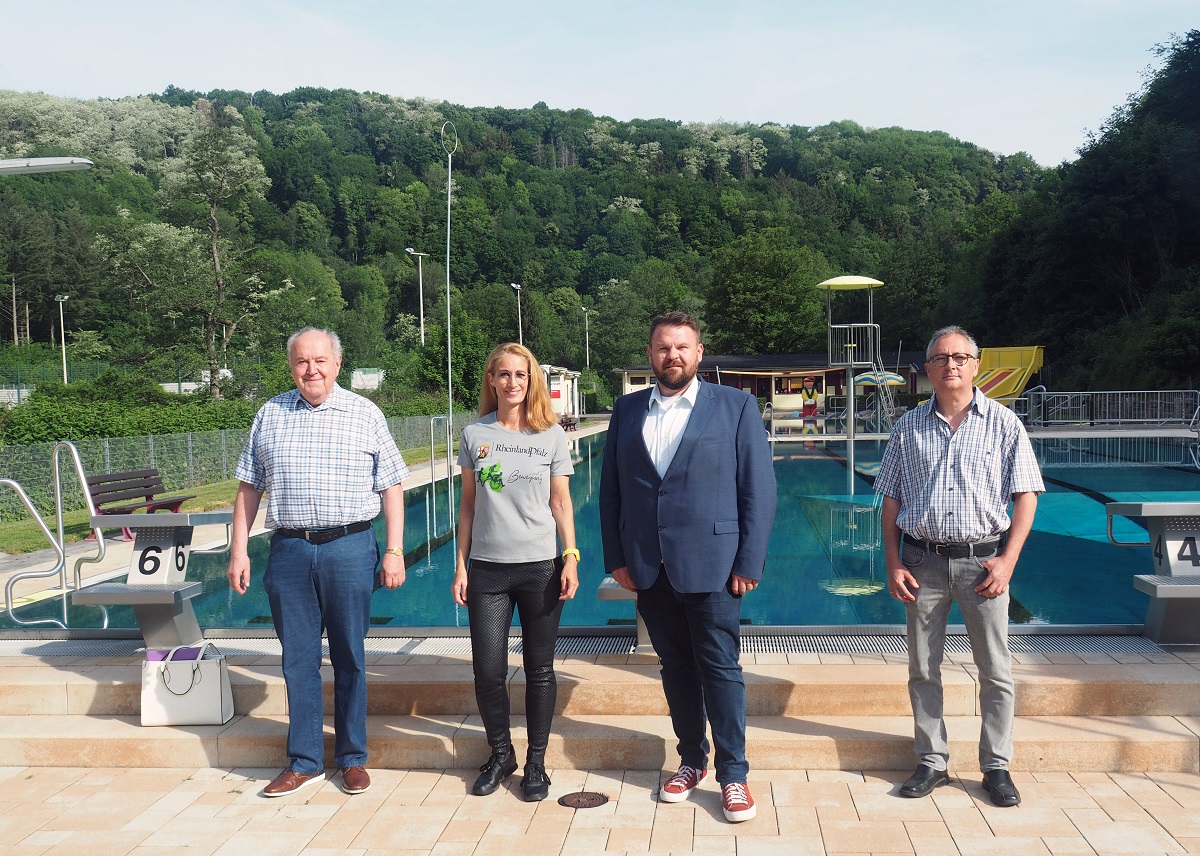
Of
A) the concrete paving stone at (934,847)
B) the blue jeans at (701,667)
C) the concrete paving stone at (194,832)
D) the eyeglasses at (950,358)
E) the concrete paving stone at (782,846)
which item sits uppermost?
the eyeglasses at (950,358)

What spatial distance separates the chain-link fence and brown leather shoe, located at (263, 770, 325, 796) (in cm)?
992

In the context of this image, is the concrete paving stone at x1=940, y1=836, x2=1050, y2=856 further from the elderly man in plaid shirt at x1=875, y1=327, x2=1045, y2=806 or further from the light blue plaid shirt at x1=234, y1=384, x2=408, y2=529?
the light blue plaid shirt at x1=234, y1=384, x2=408, y2=529

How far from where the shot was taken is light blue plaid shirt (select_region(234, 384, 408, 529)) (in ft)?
12.0

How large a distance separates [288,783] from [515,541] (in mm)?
1301

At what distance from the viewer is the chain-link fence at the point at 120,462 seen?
39.5 ft

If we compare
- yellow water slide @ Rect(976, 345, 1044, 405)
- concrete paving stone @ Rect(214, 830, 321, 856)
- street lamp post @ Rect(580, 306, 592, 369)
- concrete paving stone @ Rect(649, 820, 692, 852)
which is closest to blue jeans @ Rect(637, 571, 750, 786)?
concrete paving stone @ Rect(649, 820, 692, 852)

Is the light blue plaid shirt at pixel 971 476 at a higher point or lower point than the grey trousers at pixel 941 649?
higher

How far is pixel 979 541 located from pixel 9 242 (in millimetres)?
58907

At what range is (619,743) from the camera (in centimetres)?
393

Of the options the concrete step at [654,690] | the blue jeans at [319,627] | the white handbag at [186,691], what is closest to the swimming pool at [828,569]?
the concrete step at [654,690]

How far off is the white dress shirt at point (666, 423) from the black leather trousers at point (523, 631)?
2.02 feet

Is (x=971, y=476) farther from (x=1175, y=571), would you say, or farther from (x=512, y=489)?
(x=1175, y=571)

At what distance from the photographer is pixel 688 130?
367ft

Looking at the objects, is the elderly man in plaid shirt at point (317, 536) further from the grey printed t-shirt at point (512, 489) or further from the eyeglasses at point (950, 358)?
the eyeglasses at point (950, 358)
